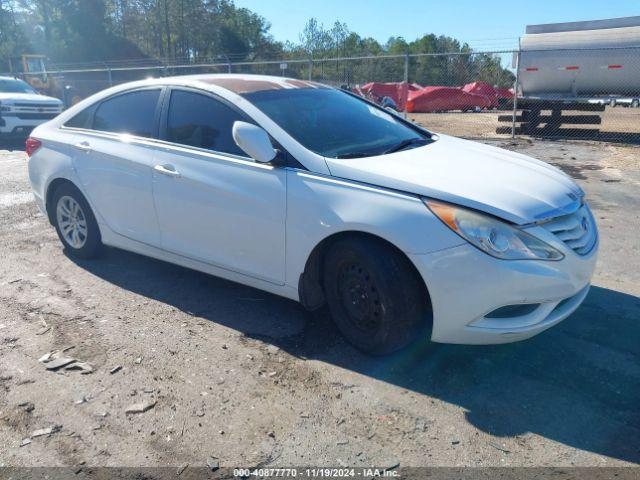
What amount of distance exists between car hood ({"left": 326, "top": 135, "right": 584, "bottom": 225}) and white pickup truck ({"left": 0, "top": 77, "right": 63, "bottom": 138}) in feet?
44.8

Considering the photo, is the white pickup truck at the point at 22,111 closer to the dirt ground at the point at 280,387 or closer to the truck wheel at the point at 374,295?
the dirt ground at the point at 280,387

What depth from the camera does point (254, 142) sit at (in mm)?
3600

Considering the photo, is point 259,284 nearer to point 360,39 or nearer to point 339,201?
point 339,201

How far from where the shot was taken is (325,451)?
2715 millimetres

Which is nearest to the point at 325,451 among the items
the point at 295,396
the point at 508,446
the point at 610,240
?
the point at 295,396

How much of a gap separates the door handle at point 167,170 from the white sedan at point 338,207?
0.9 inches

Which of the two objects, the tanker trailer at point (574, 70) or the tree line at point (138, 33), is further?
the tree line at point (138, 33)

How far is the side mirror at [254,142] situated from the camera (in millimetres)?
3600

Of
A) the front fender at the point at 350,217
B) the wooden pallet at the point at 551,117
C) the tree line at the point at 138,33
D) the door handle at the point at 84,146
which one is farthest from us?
the tree line at the point at 138,33

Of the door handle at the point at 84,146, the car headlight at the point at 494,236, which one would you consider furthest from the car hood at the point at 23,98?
the car headlight at the point at 494,236

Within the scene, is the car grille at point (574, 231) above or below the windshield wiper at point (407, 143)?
below

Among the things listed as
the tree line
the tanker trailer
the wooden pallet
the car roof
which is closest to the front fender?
the car roof

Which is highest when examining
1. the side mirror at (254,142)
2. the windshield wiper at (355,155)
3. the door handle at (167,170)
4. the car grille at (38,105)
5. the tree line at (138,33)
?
the tree line at (138,33)

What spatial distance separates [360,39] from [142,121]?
73.8 meters
